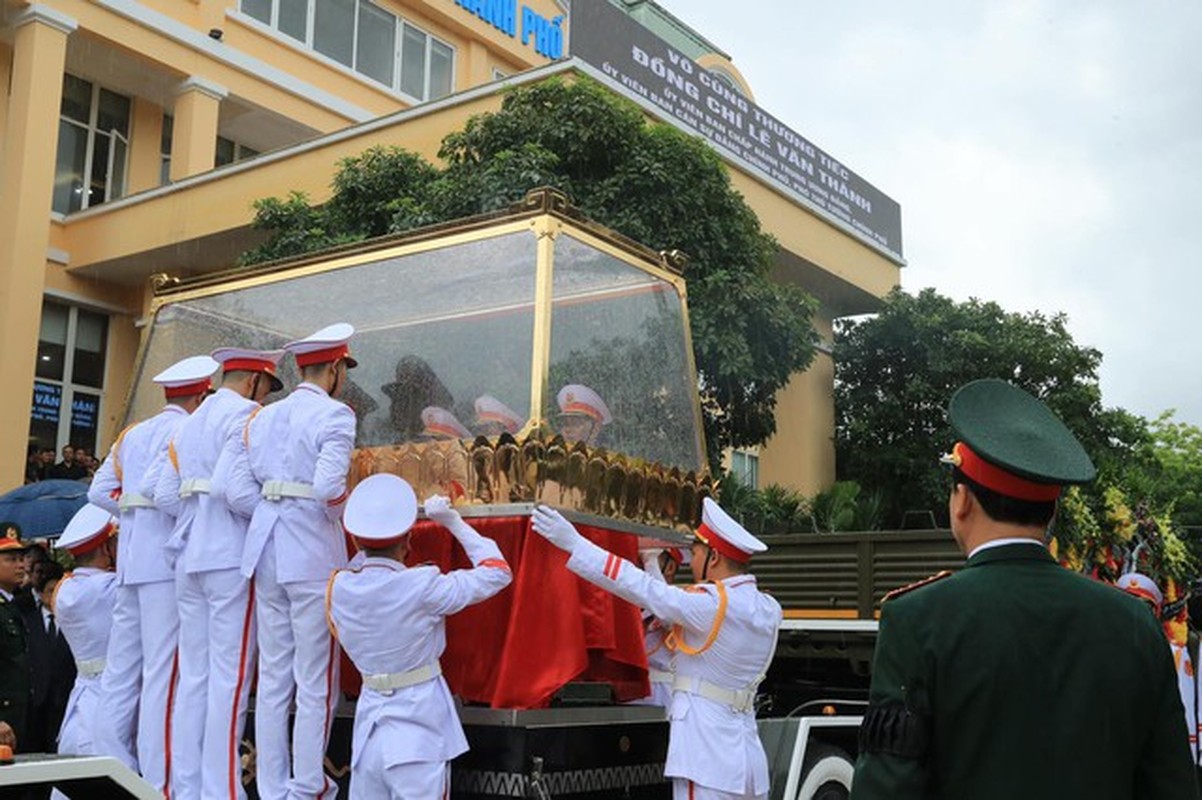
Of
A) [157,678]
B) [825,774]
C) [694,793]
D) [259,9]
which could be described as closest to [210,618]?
[157,678]

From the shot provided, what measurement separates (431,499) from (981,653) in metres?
2.91

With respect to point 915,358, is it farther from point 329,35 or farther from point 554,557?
point 554,557

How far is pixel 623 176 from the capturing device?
1229 centimetres

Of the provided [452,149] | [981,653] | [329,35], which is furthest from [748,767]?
[329,35]

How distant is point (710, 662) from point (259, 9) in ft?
55.0

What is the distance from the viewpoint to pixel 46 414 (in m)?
16.8

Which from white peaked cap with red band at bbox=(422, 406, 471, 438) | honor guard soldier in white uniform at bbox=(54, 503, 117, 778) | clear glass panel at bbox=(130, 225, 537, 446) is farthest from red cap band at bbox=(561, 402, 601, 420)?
honor guard soldier in white uniform at bbox=(54, 503, 117, 778)

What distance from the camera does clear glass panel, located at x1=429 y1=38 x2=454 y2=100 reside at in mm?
21500

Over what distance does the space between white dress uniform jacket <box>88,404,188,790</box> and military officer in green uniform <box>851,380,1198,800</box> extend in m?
3.71

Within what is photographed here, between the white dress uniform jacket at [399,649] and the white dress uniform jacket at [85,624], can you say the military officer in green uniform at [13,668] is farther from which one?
the white dress uniform jacket at [399,649]

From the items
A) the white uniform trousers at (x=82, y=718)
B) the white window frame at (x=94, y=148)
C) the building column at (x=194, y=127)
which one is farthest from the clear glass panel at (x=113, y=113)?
the white uniform trousers at (x=82, y=718)

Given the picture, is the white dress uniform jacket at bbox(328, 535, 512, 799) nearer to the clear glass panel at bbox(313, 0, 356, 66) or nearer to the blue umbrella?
the blue umbrella

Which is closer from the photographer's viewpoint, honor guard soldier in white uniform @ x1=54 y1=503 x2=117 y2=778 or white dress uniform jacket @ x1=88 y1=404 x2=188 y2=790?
white dress uniform jacket @ x1=88 y1=404 x2=188 y2=790

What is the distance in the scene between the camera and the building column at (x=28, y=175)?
1552cm
